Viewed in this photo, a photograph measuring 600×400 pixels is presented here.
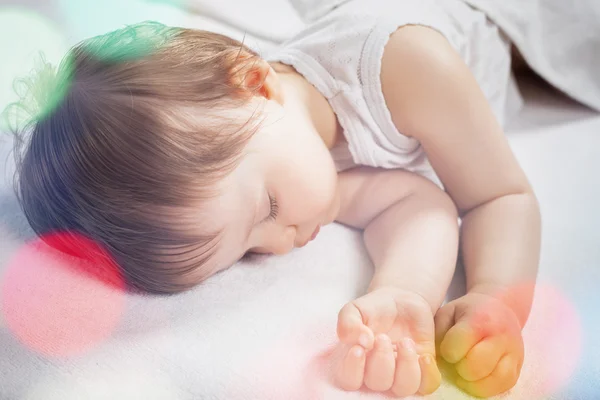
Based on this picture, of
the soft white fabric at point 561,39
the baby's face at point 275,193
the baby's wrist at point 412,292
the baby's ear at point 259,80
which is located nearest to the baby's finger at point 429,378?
the baby's wrist at point 412,292

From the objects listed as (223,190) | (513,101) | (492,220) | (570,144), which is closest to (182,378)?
(223,190)

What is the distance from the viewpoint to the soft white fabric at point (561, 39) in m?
1.14

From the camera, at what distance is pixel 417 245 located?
78cm

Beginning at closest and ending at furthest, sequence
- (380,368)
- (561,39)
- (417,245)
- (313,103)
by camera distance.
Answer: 1. (380,368)
2. (417,245)
3. (313,103)
4. (561,39)

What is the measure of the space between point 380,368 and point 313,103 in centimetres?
Result: 43

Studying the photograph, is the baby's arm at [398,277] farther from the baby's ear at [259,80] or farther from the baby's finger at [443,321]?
the baby's ear at [259,80]

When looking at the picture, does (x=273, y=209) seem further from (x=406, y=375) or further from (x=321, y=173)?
(x=406, y=375)

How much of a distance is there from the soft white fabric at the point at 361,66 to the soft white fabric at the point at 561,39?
0.65 feet

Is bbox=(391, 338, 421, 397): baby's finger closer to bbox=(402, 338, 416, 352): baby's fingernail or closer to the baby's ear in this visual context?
bbox=(402, 338, 416, 352): baby's fingernail

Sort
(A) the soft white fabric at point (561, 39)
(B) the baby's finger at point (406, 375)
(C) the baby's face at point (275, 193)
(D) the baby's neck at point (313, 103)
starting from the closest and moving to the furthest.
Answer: (B) the baby's finger at point (406, 375)
(C) the baby's face at point (275, 193)
(D) the baby's neck at point (313, 103)
(A) the soft white fabric at point (561, 39)

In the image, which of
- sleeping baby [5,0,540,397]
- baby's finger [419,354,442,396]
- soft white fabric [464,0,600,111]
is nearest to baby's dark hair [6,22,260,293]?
sleeping baby [5,0,540,397]

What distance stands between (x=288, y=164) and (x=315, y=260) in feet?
0.42

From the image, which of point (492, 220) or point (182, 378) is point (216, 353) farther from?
point (492, 220)

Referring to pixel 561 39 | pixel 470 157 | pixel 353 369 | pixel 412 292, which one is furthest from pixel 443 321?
pixel 561 39
